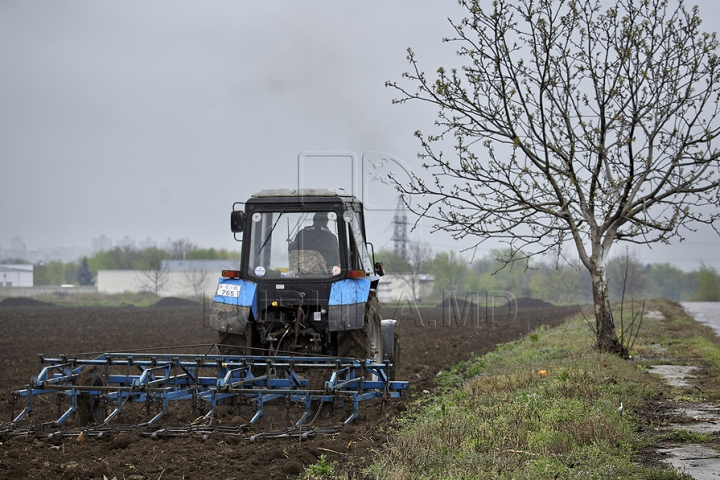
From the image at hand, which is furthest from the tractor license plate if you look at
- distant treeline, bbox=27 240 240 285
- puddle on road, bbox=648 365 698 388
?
distant treeline, bbox=27 240 240 285

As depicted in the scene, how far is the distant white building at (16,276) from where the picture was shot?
81562mm

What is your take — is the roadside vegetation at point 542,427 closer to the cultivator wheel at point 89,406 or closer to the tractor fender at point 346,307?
the tractor fender at point 346,307

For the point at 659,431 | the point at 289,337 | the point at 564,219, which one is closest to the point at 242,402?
the point at 289,337

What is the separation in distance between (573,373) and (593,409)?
2523 millimetres

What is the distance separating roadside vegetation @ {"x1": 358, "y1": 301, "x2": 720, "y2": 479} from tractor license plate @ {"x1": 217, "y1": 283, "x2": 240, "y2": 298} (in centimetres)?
270

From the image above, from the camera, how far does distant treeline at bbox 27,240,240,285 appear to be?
85.1 m

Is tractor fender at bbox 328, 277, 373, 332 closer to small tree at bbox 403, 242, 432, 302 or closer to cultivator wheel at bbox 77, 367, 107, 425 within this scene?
cultivator wheel at bbox 77, 367, 107, 425

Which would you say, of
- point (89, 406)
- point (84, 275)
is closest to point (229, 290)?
point (89, 406)

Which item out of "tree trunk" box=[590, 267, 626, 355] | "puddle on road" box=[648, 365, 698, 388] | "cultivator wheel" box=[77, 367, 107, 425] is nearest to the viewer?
"cultivator wheel" box=[77, 367, 107, 425]

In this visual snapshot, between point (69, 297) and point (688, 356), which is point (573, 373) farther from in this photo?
point (69, 297)

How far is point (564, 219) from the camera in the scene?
12.8 meters

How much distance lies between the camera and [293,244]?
980 cm

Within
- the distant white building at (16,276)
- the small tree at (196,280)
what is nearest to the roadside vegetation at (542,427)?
the small tree at (196,280)

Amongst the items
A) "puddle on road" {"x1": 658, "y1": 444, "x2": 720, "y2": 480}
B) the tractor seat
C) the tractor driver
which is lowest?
"puddle on road" {"x1": 658, "y1": 444, "x2": 720, "y2": 480}
